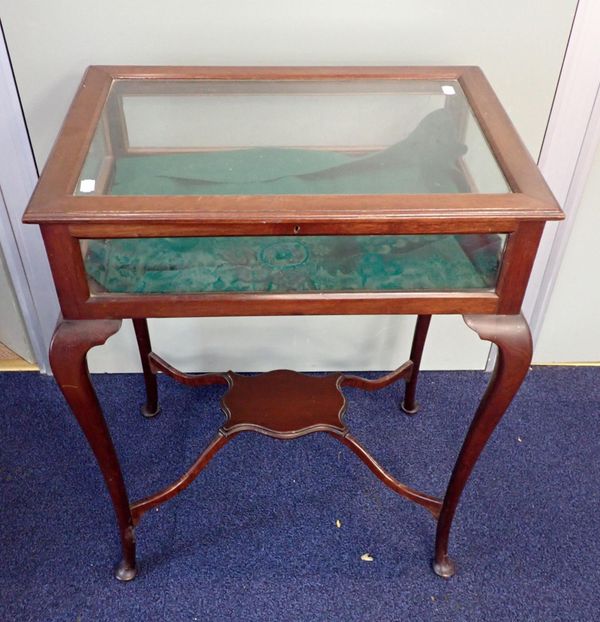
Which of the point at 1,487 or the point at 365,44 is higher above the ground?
the point at 365,44

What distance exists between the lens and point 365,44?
4.60 ft

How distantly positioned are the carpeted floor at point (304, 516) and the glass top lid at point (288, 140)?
0.78 meters

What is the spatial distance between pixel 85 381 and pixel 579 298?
4.08 ft

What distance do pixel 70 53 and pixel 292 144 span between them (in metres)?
0.51

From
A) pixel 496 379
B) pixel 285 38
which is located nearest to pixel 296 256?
pixel 496 379

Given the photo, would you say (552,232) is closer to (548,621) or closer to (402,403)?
(402,403)

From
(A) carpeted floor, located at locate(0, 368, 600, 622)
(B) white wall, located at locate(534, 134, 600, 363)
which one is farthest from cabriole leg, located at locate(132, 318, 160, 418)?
(B) white wall, located at locate(534, 134, 600, 363)

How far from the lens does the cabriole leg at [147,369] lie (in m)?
1.62

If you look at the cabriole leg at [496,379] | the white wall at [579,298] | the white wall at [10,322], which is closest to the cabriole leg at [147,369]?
the white wall at [10,322]

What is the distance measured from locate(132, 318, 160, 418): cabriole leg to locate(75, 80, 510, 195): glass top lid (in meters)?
0.50

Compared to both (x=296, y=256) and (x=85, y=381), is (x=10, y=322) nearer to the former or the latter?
(x=85, y=381)

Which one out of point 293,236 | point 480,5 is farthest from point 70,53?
point 480,5

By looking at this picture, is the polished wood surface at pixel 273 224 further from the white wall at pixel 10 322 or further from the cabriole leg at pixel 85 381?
the white wall at pixel 10 322

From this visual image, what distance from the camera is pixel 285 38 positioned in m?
1.39
